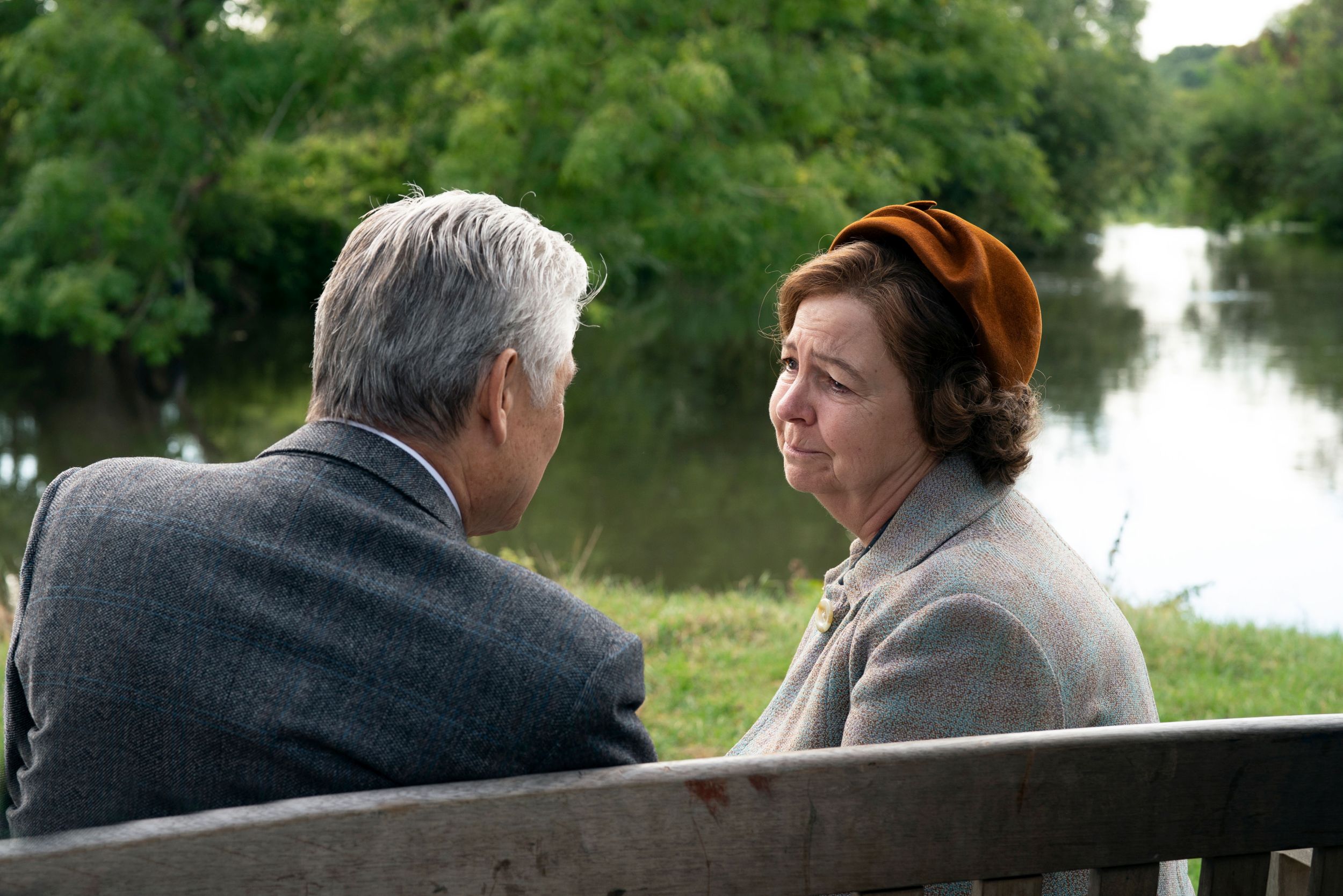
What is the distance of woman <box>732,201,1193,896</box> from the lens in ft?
4.73

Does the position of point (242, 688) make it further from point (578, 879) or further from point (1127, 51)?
point (1127, 51)

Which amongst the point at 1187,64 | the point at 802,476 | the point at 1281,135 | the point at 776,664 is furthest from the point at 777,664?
the point at 1187,64

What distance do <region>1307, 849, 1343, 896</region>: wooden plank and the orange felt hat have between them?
0.74 meters

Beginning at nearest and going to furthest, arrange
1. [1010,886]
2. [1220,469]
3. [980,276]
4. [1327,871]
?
[1010,886], [1327,871], [980,276], [1220,469]

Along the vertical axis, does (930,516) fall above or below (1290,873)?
above

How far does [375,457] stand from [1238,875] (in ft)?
3.28

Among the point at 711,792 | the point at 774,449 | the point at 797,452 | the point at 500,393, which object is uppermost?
the point at 500,393

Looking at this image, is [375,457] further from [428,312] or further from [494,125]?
[494,125]

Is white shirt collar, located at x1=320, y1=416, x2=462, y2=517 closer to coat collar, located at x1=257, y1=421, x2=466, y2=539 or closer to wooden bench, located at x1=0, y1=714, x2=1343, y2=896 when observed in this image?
coat collar, located at x1=257, y1=421, x2=466, y2=539

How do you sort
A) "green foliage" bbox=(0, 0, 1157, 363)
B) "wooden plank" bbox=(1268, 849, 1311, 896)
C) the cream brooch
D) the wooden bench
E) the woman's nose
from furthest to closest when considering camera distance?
"green foliage" bbox=(0, 0, 1157, 363) → the woman's nose → the cream brooch → "wooden plank" bbox=(1268, 849, 1311, 896) → the wooden bench

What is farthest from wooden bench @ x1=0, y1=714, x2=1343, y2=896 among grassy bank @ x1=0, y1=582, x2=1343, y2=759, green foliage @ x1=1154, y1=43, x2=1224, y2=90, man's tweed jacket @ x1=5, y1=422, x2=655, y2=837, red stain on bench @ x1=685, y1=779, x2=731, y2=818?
green foliage @ x1=1154, y1=43, x2=1224, y2=90

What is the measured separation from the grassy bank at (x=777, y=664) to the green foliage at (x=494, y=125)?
10.6 feet

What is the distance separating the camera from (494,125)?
34.7 ft

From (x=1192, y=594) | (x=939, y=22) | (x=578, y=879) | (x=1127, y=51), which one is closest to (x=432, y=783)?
(x=578, y=879)
